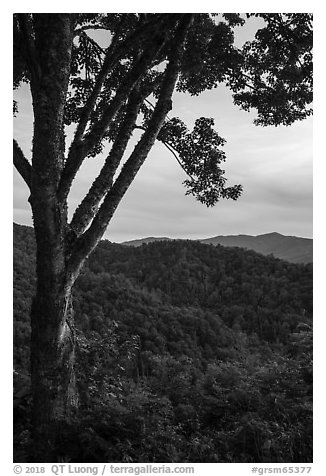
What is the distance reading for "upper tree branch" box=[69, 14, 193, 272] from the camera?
4.70m

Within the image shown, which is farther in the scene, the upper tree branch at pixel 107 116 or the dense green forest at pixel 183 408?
the upper tree branch at pixel 107 116

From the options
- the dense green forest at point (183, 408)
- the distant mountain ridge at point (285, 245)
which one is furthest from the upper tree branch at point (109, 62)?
the distant mountain ridge at point (285, 245)

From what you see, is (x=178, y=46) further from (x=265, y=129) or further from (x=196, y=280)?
(x=196, y=280)

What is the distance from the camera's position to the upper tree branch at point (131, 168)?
470cm

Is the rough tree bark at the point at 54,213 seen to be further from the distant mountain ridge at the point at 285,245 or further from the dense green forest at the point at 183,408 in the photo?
the distant mountain ridge at the point at 285,245

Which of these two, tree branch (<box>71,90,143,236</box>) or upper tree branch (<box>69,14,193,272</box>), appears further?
tree branch (<box>71,90,143,236</box>)

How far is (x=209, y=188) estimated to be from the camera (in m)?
7.01

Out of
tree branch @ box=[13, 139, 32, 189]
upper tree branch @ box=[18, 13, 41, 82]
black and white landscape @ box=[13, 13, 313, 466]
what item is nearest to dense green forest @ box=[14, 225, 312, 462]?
black and white landscape @ box=[13, 13, 313, 466]

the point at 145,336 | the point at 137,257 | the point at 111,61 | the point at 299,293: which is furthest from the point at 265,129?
the point at 137,257

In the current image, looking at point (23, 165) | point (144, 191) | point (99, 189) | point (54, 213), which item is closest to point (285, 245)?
point (144, 191)

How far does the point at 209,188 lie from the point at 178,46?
104 inches

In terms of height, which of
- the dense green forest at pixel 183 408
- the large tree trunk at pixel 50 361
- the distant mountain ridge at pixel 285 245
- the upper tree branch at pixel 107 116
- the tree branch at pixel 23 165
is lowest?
the dense green forest at pixel 183 408

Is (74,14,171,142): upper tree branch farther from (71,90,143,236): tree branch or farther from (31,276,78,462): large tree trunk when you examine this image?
(31,276,78,462): large tree trunk
